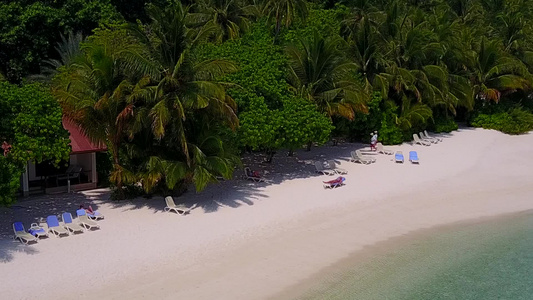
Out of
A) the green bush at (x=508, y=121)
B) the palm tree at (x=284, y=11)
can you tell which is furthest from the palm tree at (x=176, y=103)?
the green bush at (x=508, y=121)

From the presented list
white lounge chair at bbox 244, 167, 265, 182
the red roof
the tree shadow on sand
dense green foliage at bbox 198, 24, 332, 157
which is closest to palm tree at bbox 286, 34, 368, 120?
dense green foliage at bbox 198, 24, 332, 157

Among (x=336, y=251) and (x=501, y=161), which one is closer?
(x=336, y=251)

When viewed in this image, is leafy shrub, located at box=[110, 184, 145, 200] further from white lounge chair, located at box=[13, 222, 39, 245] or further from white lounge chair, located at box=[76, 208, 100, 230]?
white lounge chair, located at box=[13, 222, 39, 245]

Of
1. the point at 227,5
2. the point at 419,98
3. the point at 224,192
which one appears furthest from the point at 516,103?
the point at 224,192

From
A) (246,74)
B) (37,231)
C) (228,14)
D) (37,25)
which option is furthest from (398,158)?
(37,25)

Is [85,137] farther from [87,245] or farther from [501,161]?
[501,161]

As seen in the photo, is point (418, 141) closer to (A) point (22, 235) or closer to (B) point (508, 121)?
(B) point (508, 121)
